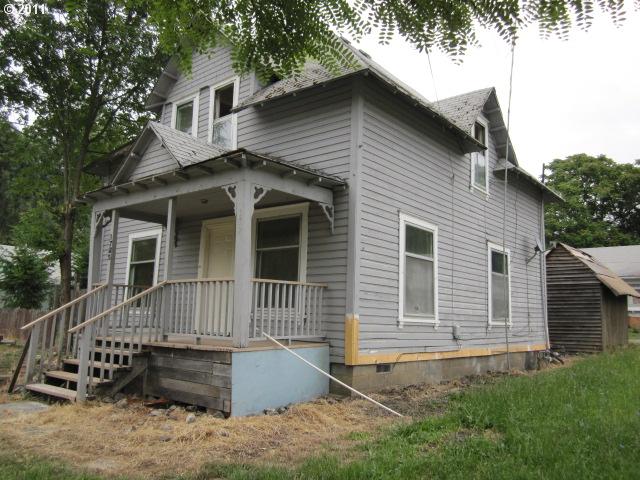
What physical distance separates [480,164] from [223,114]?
611 cm

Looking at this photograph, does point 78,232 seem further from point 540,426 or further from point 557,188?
point 557,188

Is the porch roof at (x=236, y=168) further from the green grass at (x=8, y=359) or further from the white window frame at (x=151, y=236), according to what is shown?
the green grass at (x=8, y=359)

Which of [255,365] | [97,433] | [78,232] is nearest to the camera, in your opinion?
[97,433]

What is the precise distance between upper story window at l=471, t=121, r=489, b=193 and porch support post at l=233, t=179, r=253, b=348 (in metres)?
6.62

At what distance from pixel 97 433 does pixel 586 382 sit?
7.45 m

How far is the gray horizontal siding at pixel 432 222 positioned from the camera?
29.2 ft

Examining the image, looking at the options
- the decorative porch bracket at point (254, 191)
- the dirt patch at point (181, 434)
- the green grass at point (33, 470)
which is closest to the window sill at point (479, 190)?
the dirt patch at point (181, 434)

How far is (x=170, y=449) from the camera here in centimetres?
547

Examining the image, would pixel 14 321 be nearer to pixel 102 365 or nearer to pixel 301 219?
pixel 102 365

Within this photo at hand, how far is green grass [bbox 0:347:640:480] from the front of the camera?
439 cm

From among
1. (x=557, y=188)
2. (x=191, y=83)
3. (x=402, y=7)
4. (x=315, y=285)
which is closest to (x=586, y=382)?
(x=315, y=285)

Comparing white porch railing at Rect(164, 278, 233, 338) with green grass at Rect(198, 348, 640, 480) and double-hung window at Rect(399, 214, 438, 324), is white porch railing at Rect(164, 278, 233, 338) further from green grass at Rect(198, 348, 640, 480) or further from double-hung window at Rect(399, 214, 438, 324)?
double-hung window at Rect(399, 214, 438, 324)

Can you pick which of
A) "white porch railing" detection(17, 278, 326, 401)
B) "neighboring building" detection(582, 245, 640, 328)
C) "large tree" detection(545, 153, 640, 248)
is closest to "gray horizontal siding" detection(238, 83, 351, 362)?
"white porch railing" detection(17, 278, 326, 401)

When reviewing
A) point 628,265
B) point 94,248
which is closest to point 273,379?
point 94,248
